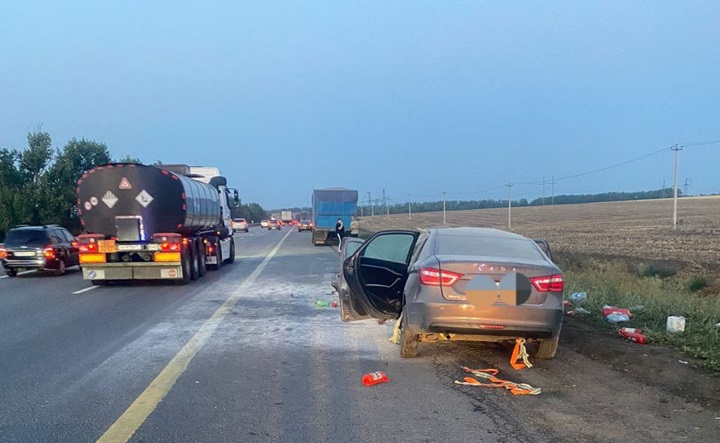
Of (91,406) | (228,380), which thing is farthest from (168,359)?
(91,406)

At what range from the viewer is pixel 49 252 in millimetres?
18984

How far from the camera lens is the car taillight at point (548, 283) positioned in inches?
261

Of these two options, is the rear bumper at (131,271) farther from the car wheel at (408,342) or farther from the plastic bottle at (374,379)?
the plastic bottle at (374,379)

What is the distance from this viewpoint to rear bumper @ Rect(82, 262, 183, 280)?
15656mm

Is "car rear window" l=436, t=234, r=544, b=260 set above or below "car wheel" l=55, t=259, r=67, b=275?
above

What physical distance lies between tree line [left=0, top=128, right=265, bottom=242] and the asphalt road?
1327 inches

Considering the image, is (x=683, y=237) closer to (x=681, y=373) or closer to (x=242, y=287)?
(x=242, y=287)

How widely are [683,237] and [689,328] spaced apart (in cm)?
2672

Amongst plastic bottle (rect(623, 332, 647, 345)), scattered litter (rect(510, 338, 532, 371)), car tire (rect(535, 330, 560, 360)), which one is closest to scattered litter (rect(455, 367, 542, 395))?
scattered litter (rect(510, 338, 532, 371))

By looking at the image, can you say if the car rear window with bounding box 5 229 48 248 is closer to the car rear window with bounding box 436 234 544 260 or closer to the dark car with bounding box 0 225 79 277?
the dark car with bounding box 0 225 79 277

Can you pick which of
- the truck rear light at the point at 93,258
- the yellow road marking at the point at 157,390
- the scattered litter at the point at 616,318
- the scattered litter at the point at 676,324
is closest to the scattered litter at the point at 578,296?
the scattered litter at the point at 616,318

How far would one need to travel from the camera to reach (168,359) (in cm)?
756

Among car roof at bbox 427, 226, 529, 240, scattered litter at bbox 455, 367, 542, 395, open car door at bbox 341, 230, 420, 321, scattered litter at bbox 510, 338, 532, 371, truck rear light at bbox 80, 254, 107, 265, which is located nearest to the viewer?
scattered litter at bbox 455, 367, 542, 395

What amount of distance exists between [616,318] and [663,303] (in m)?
1.70
